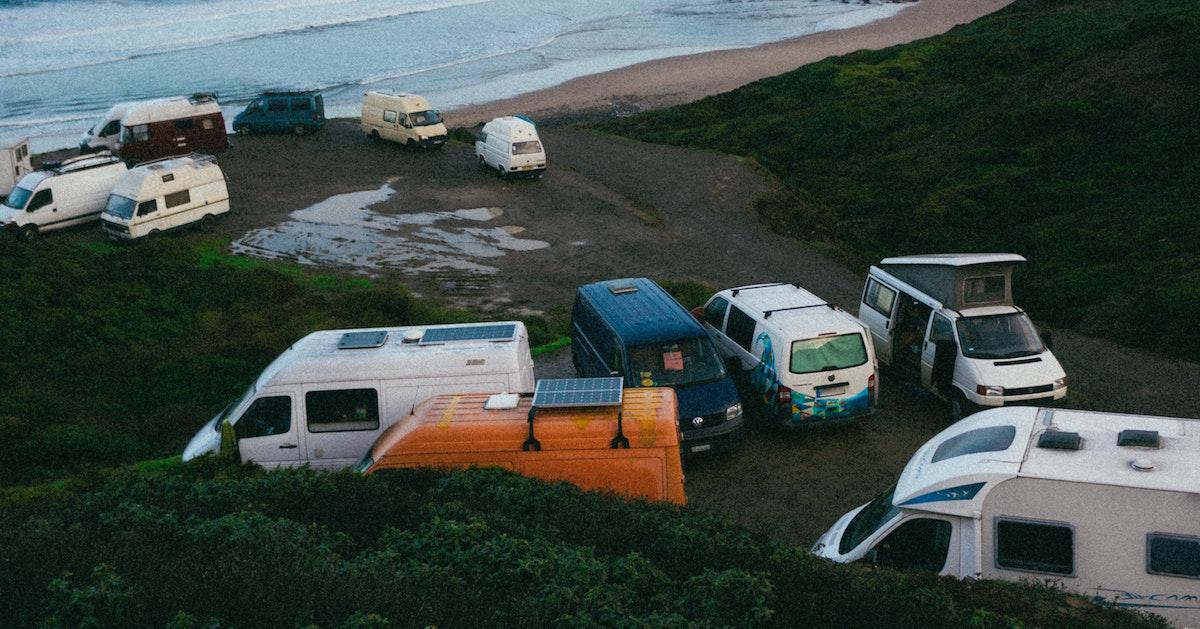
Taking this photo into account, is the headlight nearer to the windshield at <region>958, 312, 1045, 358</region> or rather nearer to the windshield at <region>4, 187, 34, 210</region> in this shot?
the windshield at <region>958, 312, 1045, 358</region>

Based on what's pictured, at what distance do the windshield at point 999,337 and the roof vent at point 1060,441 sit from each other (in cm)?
640

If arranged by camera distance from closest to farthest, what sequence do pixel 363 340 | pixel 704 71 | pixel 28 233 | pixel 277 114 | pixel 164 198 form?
pixel 363 340 → pixel 28 233 → pixel 164 198 → pixel 277 114 → pixel 704 71

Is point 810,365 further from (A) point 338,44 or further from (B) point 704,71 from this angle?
(A) point 338,44

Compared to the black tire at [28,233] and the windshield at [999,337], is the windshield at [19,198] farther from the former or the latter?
the windshield at [999,337]

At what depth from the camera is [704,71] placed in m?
65.3

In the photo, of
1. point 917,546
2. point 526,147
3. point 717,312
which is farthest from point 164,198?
point 917,546

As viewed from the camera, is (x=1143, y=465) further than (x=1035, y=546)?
No

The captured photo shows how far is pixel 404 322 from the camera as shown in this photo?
72.5ft

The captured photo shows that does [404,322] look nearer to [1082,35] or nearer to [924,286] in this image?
[924,286]

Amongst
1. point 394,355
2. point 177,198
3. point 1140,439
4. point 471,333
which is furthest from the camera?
point 177,198

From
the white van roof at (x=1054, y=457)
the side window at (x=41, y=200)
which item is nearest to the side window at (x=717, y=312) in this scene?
the white van roof at (x=1054, y=457)

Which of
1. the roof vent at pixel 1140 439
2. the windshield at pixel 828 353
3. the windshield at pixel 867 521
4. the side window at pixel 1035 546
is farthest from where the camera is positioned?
the windshield at pixel 828 353

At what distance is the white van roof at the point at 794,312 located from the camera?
15023 mm

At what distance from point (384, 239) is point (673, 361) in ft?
56.3
